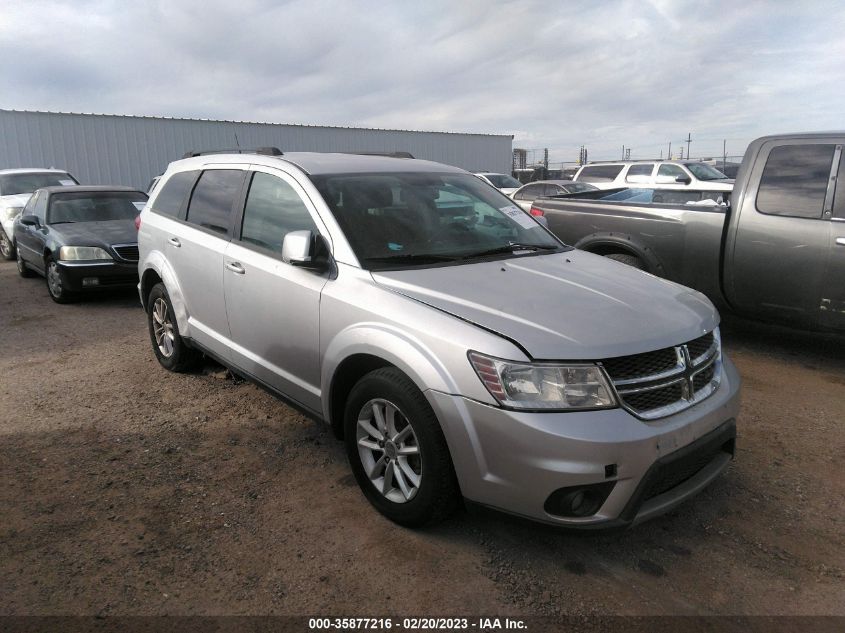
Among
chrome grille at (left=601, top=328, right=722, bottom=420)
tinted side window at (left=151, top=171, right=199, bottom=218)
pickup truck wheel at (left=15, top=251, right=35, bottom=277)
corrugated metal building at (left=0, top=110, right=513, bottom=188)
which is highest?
corrugated metal building at (left=0, top=110, right=513, bottom=188)

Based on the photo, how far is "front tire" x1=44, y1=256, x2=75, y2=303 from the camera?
26.5 feet

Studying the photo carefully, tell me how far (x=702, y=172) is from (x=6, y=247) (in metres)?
16.3

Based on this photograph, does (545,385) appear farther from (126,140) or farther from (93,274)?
(126,140)

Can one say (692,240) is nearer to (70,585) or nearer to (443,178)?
(443,178)

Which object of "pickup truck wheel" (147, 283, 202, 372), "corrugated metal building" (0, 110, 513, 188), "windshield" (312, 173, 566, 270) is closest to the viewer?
"windshield" (312, 173, 566, 270)

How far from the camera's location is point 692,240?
5672mm

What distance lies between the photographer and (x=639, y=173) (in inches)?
636

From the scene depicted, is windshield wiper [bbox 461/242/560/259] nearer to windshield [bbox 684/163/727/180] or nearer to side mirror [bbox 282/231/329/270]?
side mirror [bbox 282/231/329/270]

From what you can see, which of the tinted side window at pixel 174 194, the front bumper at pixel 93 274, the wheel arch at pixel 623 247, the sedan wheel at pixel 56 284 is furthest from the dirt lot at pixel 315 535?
the sedan wheel at pixel 56 284

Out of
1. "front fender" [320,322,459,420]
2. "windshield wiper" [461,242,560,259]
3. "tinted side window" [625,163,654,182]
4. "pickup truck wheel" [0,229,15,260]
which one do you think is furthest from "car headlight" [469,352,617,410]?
"tinted side window" [625,163,654,182]

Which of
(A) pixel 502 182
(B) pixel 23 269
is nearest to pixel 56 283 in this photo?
(B) pixel 23 269

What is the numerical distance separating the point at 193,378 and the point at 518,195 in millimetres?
12539

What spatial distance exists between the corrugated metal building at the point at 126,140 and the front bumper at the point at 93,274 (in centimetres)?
955

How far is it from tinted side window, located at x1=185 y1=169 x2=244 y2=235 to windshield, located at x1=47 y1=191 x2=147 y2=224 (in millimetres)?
5292
